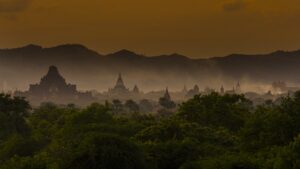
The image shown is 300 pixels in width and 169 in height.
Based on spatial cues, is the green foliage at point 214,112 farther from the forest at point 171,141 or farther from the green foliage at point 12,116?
the green foliage at point 12,116

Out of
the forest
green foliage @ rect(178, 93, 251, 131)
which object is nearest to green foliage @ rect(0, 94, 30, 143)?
the forest

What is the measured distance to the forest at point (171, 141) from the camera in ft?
127

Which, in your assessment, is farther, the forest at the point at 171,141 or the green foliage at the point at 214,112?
the green foliage at the point at 214,112

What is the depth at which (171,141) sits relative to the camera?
46781mm

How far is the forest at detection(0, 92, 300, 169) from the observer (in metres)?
38.7

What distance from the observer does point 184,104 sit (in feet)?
Answer: 274

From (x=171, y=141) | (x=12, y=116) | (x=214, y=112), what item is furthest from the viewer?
(x=12, y=116)

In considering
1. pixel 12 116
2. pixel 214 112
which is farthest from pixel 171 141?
pixel 12 116

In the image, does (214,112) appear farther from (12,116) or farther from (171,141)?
(171,141)

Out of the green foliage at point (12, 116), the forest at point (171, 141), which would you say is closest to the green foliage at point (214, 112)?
the forest at point (171, 141)

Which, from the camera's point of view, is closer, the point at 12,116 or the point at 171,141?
the point at 171,141

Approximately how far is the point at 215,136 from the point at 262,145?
8470 mm

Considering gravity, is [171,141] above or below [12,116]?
below

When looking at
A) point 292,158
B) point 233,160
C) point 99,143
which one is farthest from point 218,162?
point 99,143
